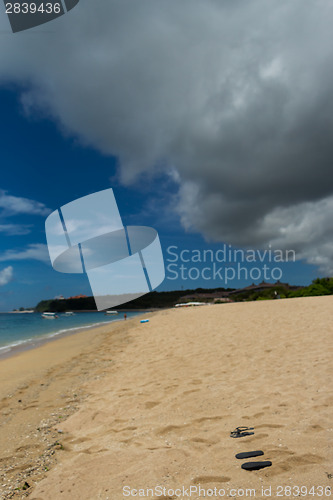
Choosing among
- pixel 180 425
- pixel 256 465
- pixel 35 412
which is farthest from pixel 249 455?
pixel 35 412

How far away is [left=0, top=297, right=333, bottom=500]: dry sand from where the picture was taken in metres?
2.62

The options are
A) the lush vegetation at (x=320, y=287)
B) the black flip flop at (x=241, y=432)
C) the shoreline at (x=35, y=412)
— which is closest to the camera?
the black flip flop at (x=241, y=432)

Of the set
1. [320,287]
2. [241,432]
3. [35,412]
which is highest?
[320,287]

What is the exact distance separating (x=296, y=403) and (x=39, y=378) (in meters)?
7.60

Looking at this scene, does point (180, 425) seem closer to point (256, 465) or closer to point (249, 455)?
point (249, 455)

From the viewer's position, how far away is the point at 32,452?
3773 millimetres

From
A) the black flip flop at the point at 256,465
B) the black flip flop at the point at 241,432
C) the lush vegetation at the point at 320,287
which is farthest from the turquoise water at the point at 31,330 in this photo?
the lush vegetation at the point at 320,287

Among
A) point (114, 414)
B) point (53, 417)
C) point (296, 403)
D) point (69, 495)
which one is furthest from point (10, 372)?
point (296, 403)

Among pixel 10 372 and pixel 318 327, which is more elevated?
pixel 318 327

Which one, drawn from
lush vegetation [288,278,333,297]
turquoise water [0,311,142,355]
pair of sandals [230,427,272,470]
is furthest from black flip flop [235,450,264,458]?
lush vegetation [288,278,333,297]

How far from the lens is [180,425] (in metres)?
3.81

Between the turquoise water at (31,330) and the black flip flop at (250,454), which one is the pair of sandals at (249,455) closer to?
the black flip flop at (250,454)

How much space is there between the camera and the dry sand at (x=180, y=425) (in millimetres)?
2619

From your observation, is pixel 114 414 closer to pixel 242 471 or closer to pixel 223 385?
pixel 223 385
